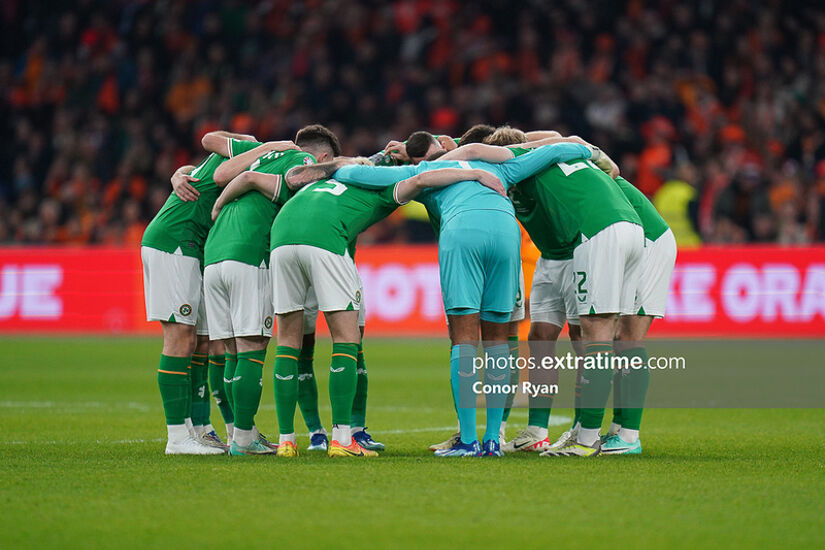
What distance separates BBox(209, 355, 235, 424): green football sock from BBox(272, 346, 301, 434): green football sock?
41.6 inches

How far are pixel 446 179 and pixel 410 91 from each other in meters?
15.2

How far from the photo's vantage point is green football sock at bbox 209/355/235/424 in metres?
7.93

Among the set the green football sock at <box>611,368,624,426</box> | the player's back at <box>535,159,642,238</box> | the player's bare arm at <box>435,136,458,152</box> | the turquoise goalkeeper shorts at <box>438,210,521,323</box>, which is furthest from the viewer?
the player's bare arm at <box>435,136,458,152</box>

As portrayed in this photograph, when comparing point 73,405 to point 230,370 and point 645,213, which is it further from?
point 645,213

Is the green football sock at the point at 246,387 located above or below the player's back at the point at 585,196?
below

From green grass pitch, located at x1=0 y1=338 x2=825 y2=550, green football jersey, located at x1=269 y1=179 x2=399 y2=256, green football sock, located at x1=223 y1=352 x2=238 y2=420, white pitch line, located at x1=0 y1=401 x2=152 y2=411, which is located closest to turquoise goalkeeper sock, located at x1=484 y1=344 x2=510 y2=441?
green grass pitch, located at x1=0 y1=338 x2=825 y2=550

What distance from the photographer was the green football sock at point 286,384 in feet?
22.6

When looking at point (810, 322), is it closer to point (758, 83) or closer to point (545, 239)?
point (758, 83)

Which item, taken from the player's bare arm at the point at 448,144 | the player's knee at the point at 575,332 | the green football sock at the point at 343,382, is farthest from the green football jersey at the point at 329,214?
the player's knee at the point at 575,332

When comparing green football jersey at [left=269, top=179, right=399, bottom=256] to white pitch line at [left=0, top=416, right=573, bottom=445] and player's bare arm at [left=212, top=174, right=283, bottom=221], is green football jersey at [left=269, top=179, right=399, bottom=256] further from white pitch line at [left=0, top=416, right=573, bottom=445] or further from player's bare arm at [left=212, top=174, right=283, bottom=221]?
white pitch line at [left=0, top=416, right=573, bottom=445]

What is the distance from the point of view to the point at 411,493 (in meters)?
5.48

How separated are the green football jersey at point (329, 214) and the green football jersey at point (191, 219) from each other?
701mm

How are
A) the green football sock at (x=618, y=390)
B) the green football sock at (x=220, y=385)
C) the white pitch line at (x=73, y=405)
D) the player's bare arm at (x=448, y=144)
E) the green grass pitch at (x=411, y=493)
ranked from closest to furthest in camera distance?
the green grass pitch at (x=411, y=493) < the green football sock at (x=618, y=390) < the green football sock at (x=220, y=385) < the player's bare arm at (x=448, y=144) < the white pitch line at (x=73, y=405)
